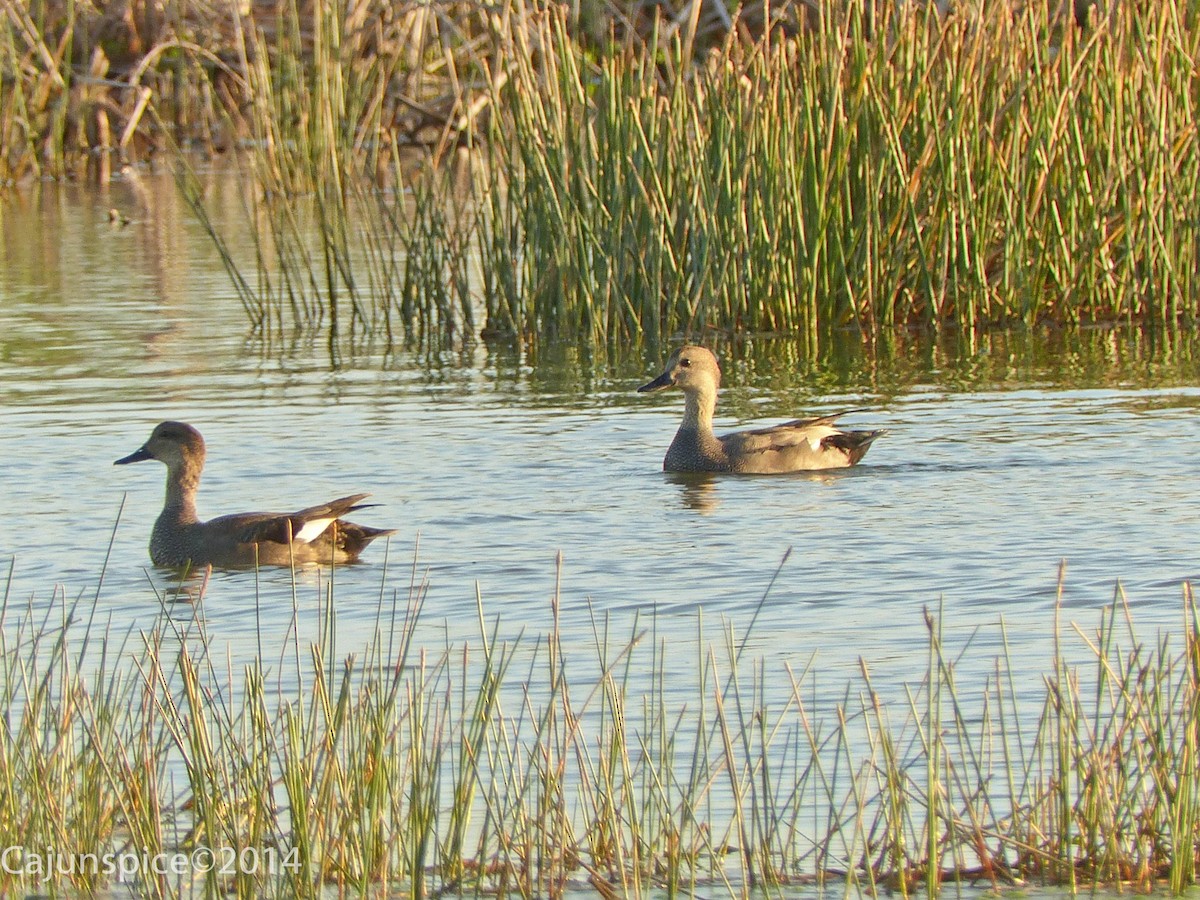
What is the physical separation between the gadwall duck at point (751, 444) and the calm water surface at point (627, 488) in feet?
0.45

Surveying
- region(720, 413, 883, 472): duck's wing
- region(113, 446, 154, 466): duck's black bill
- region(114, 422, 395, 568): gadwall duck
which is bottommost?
region(114, 422, 395, 568): gadwall duck

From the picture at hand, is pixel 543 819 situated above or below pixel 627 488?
below

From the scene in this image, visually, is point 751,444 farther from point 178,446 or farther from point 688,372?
point 178,446

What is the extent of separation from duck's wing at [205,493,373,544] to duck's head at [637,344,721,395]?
282cm

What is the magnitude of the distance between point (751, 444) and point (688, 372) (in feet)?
2.00

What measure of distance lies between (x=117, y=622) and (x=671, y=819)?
3.27 meters

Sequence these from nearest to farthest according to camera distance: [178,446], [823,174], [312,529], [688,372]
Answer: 1. [312,529]
2. [178,446]
3. [688,372]
4. [823,174]

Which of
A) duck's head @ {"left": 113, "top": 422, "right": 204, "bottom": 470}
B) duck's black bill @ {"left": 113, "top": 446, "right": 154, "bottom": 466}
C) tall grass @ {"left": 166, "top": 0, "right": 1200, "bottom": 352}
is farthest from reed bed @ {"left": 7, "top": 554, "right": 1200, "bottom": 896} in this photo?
tall grass @ {"left": 166, "top": 0, "right": 1200, "bottom": 352}

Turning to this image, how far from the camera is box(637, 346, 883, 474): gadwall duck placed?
1016 centimetres

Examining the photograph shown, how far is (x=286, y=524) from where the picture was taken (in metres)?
8.13

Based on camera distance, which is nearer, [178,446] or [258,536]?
[258,536]

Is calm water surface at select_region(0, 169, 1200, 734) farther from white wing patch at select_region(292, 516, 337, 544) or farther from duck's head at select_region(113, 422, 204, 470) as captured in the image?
duck's head at select_region(113, 422, 204, 470)

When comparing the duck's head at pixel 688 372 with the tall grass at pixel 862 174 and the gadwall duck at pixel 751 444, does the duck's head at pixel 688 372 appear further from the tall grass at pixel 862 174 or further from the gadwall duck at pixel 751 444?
the tall grass at pixel 862 174

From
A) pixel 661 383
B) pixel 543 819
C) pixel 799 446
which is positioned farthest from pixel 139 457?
pixel 543 819
